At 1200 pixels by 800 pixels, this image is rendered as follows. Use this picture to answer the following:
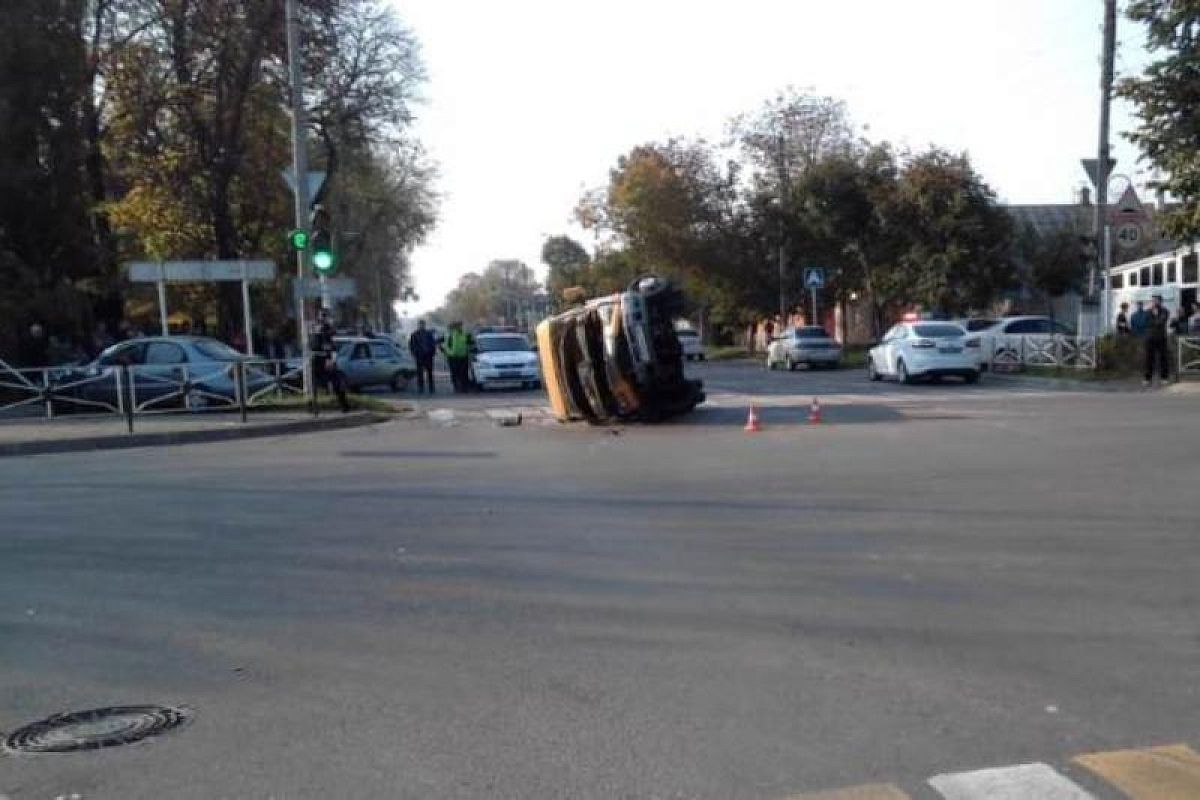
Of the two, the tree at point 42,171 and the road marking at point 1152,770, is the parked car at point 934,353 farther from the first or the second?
the road marking at point 1152,770

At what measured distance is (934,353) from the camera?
1046 inches

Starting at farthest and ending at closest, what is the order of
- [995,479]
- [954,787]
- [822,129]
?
[822,129] → [995,479] → [954,787]

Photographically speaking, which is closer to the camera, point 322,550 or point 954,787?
point 954,787

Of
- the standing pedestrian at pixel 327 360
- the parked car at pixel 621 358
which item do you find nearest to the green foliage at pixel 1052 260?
the parked car at pixel 621 358

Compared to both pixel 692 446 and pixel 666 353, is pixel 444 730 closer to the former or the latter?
pixel 692 446

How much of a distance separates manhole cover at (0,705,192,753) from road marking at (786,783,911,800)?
2.70 metres

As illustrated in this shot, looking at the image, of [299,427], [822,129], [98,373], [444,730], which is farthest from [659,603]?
[822,129]

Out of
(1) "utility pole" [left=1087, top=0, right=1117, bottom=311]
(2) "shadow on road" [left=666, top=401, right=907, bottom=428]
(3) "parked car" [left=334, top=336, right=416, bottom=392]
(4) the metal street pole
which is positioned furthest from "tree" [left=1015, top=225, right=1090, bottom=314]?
(4) the metal street pole

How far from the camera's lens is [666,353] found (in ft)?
61.1

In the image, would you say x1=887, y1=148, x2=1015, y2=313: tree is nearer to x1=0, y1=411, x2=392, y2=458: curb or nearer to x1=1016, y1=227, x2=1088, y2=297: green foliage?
x1=1016, y1=227, x2=1088, y2=297: green foliage

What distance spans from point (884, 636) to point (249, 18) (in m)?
31.9

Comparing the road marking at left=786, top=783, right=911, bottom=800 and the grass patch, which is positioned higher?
the grass patch

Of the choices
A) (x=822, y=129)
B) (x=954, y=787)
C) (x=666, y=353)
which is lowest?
(x=954, y=787)

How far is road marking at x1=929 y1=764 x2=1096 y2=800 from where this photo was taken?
411cm
